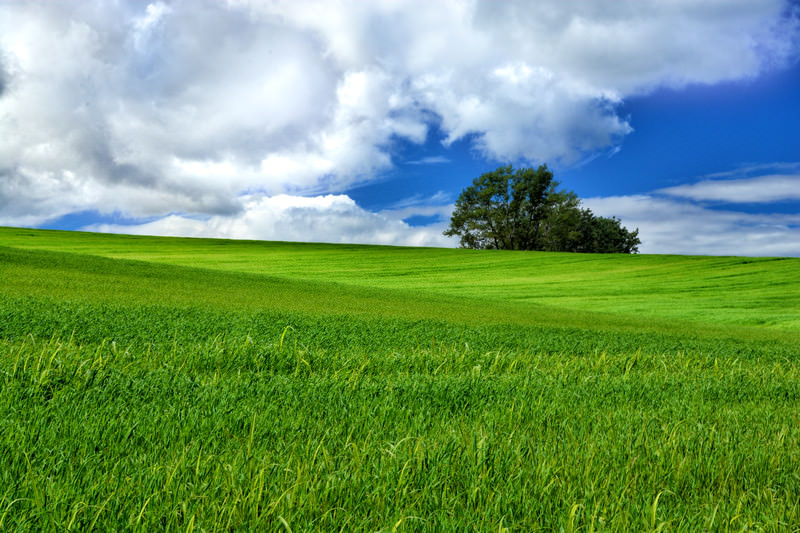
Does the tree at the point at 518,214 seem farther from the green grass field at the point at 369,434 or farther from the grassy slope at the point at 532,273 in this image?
the green grass field at the point at 369,434

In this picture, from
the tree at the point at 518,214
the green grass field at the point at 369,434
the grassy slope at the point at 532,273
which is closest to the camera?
the green grass field at the point at 369,434

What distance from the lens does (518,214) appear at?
74188 mm

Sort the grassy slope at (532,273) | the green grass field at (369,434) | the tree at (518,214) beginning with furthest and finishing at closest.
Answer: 1. the tree at (518,214)
2. the grassy slope at (532,273)
3. the green grass field at (369,434)

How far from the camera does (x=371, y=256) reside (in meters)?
48.0

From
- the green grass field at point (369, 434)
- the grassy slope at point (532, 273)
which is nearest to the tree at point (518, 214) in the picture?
the grassy slope at point (532, 273)

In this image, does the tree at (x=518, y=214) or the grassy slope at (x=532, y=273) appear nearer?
the grassy slope at (x=532, y=273)

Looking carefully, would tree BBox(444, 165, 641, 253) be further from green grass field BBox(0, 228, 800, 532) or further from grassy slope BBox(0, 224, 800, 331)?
green grass field BBox(0, 228, 800, 532)

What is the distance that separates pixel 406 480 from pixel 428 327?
20.9ft

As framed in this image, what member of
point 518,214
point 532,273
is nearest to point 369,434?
point 532,273

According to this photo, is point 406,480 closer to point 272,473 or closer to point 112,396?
point 272,473

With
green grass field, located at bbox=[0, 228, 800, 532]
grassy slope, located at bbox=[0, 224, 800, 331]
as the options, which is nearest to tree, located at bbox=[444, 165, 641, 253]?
grassy slope, located at bbox=[0, 224, 800, 331]

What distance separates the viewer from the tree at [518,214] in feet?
239

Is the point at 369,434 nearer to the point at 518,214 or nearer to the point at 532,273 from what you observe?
the point at 532,273

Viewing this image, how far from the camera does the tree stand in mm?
72875
